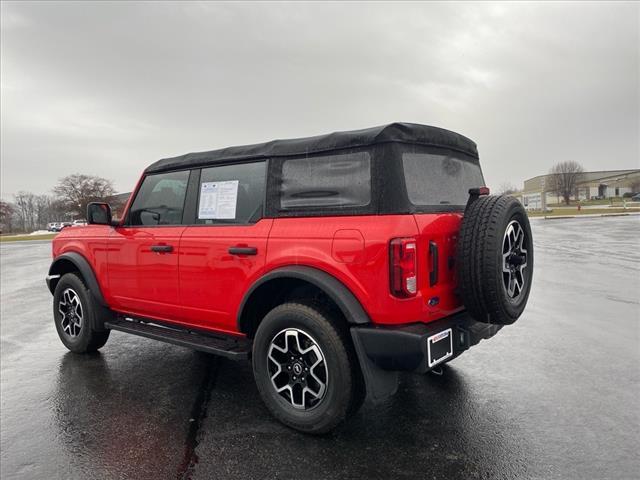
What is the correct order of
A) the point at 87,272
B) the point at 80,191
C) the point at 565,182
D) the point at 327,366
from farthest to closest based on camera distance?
the point at 565,182
the point at 80,191
the point at 87,272
the point at 327,366

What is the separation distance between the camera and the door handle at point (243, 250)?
10.2 ft

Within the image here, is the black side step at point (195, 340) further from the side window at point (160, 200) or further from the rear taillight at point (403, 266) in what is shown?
the rear taillight at point (403, 266)

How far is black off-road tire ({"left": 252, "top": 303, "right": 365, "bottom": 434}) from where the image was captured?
2686 mm

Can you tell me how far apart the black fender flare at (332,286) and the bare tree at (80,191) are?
70.0m

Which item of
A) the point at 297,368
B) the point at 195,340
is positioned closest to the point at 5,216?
the point at 195,340

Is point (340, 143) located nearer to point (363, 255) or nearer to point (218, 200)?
point (363, 255)

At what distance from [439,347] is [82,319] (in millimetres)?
3809

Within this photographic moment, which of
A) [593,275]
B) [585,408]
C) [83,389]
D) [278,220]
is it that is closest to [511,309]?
[585,408]

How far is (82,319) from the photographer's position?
181 inches

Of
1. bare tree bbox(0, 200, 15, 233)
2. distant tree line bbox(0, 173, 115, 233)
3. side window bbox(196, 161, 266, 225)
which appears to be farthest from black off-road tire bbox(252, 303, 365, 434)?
bare tree bbox(0, 200, 15, 233)

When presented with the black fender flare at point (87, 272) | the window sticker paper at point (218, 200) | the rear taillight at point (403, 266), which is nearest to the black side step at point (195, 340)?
the black fender flare at point (87, 272)

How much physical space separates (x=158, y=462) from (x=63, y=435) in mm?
888

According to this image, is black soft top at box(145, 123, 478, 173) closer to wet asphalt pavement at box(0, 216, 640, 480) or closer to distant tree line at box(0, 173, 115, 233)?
wet asphalt pavement at box(0, 216, 640, 480)

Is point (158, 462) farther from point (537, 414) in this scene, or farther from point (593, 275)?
point (593, 275)
